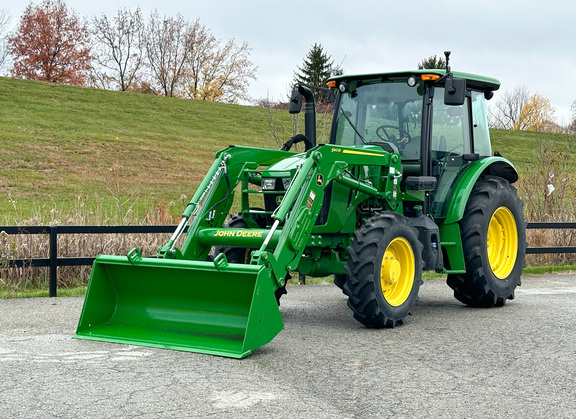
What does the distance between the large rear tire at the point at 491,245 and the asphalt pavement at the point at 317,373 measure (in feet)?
1.95

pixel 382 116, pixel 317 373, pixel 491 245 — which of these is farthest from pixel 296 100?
pixel 317 373

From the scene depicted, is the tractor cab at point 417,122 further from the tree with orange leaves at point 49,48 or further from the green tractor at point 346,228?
the tree with orange leaves at point 49,48

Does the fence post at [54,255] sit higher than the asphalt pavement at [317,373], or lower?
higher

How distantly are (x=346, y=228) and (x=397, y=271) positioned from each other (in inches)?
29.9

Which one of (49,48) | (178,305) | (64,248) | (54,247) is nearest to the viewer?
(178,305)

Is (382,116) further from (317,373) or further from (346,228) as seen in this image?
(317,373)

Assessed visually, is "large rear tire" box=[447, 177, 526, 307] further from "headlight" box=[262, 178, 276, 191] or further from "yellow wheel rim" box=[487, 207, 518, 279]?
"headlight" box=[262, 178, 276, 191]

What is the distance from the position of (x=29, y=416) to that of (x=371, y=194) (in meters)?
4.59

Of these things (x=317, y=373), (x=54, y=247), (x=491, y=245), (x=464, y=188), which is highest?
(x=464, y=188)

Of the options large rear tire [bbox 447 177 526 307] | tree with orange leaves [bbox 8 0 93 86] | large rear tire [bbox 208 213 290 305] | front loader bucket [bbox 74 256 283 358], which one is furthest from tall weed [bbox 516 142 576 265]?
tree with orange leaves [bbox 8 0 93 86]

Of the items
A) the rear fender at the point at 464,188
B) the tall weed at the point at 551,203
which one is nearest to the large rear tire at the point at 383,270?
the rear fender at the point at 464,188

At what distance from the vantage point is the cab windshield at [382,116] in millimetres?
9250

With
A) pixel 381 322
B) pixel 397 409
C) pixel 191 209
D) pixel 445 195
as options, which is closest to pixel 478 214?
pixel 445 195

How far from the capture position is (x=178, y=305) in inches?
294
